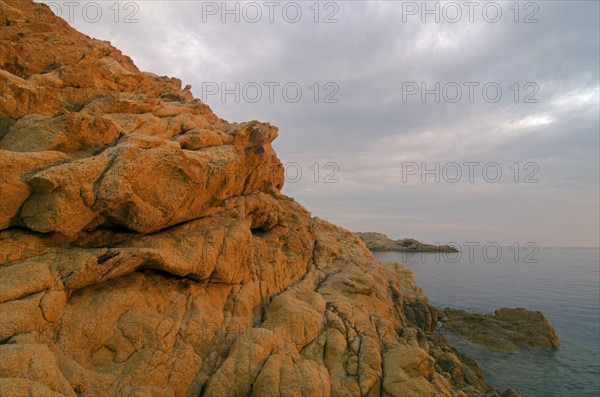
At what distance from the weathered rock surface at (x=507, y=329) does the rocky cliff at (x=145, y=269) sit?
47.9 ft

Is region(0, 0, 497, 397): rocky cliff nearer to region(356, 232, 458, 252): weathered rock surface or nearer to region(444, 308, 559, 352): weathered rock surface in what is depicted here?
region(444, 308, 559, 352): weathered rock surface

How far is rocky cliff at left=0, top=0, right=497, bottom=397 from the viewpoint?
12586 mm

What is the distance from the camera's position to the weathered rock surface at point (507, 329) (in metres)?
35.3

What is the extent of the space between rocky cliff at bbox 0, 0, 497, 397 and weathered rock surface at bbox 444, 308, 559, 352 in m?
14.6

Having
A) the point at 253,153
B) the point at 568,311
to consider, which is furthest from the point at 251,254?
the point at 568,311

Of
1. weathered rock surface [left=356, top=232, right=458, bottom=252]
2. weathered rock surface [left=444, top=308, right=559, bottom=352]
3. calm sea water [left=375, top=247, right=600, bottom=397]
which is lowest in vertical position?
calm sea water [left=375, top=247, right=600, bottom=397]

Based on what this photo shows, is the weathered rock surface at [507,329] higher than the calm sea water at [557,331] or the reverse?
higher

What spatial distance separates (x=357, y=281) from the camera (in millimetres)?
25703

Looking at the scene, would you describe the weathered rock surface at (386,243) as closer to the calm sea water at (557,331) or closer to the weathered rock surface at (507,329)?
the calm sea water at (557,331)

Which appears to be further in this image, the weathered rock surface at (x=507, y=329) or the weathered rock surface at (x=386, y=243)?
the weathered rock surface at (x=386, y=243)

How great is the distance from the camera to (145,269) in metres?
16.1

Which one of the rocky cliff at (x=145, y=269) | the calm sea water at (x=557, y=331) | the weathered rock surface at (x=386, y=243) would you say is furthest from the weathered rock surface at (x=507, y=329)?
the weathered rock surface at (x=386, y=243)

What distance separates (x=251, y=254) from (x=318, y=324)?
592 cm

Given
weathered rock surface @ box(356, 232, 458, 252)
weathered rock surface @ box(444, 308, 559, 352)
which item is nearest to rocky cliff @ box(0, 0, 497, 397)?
weathered rock surface @ box(444, 308, 559, 352)
